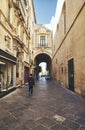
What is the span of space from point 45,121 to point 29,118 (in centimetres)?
56

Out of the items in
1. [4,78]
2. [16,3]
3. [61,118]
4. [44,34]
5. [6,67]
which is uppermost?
[44,34]

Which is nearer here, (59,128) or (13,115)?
(59,128)

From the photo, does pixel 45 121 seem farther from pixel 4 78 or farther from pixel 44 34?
→ pixel 44 34

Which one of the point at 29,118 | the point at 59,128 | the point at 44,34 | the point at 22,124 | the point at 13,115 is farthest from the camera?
the point at 44,34

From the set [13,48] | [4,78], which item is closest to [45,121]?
[4,78]

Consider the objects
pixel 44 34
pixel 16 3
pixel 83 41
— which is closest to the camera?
pixel 83 41

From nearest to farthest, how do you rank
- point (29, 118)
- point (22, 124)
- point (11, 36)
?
point (22, 124)
point (29, 118)
point (11, 36)

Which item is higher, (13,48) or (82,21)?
(82,21)

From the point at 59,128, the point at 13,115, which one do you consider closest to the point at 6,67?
the point at 13,115

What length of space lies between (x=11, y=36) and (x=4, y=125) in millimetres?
8367

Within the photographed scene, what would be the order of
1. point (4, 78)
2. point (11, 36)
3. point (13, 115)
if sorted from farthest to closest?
point (11, 36) → point (4, 78) → point (13, 115)

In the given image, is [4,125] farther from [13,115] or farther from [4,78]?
[4,78]

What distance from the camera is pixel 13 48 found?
36.8 feet

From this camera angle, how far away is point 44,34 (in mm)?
30422
